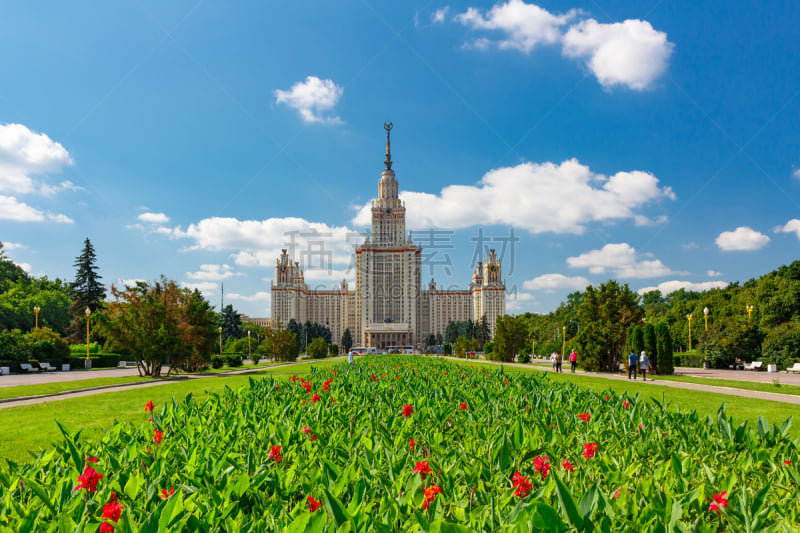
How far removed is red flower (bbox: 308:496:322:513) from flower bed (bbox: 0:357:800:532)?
0.15 ft

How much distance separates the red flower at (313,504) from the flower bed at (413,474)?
0.05m

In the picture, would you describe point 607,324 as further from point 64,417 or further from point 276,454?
point 276,454

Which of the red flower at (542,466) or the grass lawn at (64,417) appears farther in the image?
the grass lawn at (64,417)

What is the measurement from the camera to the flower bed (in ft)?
6.51

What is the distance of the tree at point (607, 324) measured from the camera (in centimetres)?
2989

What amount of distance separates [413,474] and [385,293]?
131557mm

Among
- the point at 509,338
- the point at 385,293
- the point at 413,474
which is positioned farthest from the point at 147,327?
the point at 385,293

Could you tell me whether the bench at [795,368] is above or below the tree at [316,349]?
above

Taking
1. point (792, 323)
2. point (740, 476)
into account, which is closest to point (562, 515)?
point (740, 476)

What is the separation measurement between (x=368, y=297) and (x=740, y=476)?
131 m

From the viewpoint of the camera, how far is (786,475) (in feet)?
9.68

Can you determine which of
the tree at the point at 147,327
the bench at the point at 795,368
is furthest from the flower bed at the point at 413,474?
the bench at the point at 795,368

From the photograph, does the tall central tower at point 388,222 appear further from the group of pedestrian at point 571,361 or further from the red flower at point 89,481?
the red flower at point 89,481

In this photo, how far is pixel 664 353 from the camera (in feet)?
90.9
